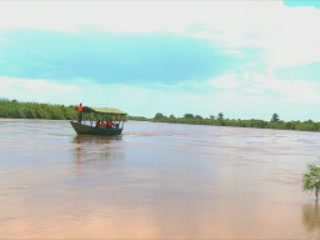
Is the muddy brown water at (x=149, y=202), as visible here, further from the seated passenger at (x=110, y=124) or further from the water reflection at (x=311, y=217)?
the seated passenger at (x=110, y=124)

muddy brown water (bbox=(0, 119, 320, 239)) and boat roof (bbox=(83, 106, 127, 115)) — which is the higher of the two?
boat roof (bbox=(83, 106, 127, 115))

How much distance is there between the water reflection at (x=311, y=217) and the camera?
334 inches

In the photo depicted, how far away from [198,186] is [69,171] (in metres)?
4.39

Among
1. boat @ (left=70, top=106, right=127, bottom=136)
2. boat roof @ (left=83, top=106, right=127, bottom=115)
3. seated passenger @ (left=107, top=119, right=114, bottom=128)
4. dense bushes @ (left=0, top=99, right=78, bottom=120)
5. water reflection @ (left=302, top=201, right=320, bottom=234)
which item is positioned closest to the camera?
water reflection @ (left=302, top=201, right=320, bottom=234)

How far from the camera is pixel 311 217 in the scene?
9383 millimetres

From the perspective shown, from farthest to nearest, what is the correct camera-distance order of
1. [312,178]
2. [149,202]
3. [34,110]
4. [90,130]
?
[34,110]
[90,130]
[312,178]
[149,202]

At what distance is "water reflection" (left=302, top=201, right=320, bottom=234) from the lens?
848 centimetres

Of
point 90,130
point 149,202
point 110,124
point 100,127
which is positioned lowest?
point 149,202

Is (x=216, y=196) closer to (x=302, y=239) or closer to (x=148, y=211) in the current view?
(x=148, y=211)

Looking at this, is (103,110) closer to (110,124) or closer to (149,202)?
(110,124)

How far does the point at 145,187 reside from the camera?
12523 mm

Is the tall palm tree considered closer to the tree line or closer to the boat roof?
the boat roof

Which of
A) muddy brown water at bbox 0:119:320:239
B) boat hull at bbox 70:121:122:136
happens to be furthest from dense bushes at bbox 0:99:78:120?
muddy brown water at bbox 0:119:320:239

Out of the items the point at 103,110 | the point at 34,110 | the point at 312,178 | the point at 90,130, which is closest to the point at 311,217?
the point at 312,178
